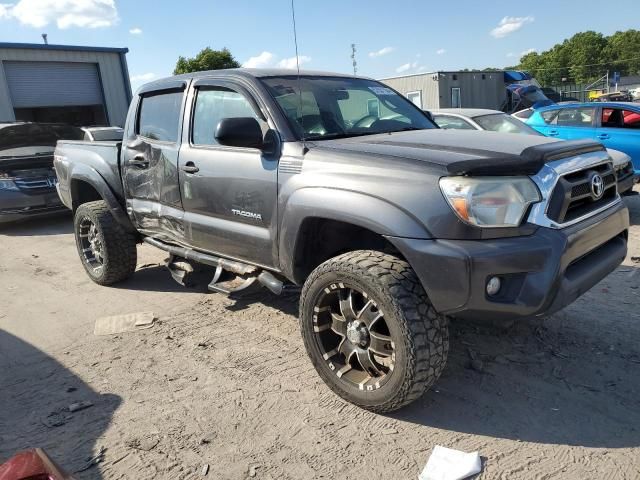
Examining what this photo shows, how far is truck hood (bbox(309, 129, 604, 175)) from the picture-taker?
2.48 meters

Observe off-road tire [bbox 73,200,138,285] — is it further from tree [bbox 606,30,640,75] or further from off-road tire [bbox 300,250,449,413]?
tree [bbox 606,30,640,75]

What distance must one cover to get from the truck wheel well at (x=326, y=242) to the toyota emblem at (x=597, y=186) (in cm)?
109

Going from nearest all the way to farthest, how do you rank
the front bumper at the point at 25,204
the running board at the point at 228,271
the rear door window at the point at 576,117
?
the running board at the point at 228,271 < the front bumper at the point at 25,204 < the rear door window at the point at 576,117

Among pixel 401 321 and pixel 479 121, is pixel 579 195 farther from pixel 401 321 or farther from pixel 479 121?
pixel 479 121

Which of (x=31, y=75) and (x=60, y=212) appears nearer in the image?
(x=60, y=212)

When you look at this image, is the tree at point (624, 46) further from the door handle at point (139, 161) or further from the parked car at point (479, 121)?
the door handle at point (139, 161)

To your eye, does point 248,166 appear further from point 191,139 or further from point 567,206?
point 567,206

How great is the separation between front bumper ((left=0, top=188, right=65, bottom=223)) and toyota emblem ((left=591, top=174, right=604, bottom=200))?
7.98 m

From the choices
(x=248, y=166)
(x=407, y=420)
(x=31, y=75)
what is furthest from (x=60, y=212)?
(x=31, y=75)

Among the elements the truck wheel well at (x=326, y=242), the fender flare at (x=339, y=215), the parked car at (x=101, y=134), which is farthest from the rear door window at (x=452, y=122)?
the parked car at (x=101, y=134)

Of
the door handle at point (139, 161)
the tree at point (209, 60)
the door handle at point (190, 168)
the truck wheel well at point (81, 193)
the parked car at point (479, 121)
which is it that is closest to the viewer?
the door handle at point (190, 168)

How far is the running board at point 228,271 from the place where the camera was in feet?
11.5

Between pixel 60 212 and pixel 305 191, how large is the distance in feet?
23.8

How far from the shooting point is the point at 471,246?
2.42 m
